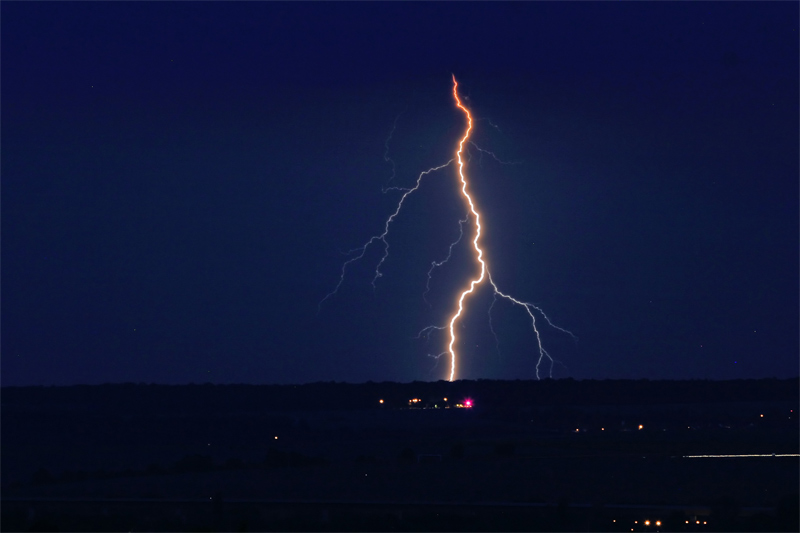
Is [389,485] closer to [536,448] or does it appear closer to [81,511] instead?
[81,511]

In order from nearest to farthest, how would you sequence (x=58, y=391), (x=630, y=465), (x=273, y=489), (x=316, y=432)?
(x=273, y=489)
(x=630, y=465)
(x=316, y=432)
(x=58, y=391)

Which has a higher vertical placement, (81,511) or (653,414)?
(653,414)

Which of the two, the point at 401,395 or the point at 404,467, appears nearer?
the point at 404,467

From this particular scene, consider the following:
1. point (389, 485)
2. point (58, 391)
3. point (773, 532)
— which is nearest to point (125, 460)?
point (389, 485)

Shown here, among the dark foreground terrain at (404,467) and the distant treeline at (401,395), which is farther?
the distant treeline at (401,395)

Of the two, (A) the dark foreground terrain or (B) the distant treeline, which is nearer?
(A) the dark foreground terrain
